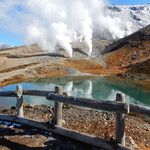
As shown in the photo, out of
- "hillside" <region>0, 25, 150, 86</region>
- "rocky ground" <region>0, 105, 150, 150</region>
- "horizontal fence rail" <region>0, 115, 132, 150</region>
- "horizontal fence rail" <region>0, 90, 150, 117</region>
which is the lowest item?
"rocky ground" <region>0, 105, 150, 150</region>

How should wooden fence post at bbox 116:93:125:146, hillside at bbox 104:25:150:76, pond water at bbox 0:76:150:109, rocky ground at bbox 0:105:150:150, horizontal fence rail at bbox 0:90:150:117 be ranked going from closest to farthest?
horizontal fence rail at bbox 0:90:150:117
wooden fence post at bbox 116:93:125:146
rocky ground at bbox 0:105:150:150
pond water at bbox 0:76:150:109
hillside at bbox 104:25:150:76

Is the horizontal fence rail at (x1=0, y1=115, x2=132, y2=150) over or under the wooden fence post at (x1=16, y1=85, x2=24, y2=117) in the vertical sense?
under

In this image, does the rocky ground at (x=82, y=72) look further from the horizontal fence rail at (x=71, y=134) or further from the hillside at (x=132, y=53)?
the horizontal fence rail at (x=71, y=134)

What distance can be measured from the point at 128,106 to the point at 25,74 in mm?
39292

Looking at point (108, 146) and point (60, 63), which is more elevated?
point (60, 63)

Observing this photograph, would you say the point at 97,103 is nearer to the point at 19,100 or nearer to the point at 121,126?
the point at 121,126

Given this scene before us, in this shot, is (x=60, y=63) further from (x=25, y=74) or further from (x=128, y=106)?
(x=128, y=106)

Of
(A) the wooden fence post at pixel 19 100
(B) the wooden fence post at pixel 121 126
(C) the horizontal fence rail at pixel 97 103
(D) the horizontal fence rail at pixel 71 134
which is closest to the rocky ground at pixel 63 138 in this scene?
(D) the horizontal fence rail at pixel 71 134

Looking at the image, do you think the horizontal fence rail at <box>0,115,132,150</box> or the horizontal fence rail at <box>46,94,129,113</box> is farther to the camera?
the horizontal fence rail at <box>0,115,132,150</box>

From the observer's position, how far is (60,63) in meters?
54.2

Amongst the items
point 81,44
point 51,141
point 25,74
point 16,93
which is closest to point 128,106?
point 51,141

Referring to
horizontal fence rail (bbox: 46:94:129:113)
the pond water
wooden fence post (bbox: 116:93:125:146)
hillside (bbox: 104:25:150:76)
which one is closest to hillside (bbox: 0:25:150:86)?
hillside (bbox: 104:25:150:76)

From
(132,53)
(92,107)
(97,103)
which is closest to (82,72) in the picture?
(132,53)

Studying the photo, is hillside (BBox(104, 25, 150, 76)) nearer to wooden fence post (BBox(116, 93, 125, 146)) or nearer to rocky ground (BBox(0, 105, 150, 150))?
rocky ground (BBox(0, 105, 150, 150))
